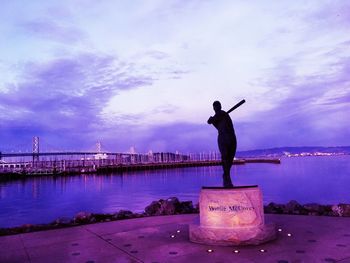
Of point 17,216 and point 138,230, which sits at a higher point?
point 138,230

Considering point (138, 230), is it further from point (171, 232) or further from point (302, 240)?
point (302, 240)

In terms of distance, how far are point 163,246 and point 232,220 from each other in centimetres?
149

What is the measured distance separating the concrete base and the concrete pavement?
21cm

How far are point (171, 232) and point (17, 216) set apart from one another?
2680 centimetres

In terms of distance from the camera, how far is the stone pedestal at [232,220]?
23.7 feet

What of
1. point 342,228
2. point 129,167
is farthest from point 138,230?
point 129,167

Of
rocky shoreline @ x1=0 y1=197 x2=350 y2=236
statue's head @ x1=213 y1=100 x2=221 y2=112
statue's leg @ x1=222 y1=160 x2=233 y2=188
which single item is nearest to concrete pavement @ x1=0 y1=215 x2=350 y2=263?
statue's leg @ x1=222 y1=160 x2=233 y2=188

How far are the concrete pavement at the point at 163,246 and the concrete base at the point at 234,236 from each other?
0.21 meters

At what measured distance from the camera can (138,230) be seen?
8969mm

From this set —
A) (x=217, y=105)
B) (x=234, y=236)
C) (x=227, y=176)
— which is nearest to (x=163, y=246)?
(x=234, y=236)

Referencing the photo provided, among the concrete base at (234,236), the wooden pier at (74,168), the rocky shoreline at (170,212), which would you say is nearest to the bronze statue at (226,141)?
the concrete base at (234,236)

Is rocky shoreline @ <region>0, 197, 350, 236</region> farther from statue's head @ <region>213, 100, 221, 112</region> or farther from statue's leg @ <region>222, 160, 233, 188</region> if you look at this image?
statue's head @ <region>213, 100, 221, 112</region>

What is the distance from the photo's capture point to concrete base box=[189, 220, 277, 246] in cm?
719

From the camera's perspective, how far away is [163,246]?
7152 millimetres
